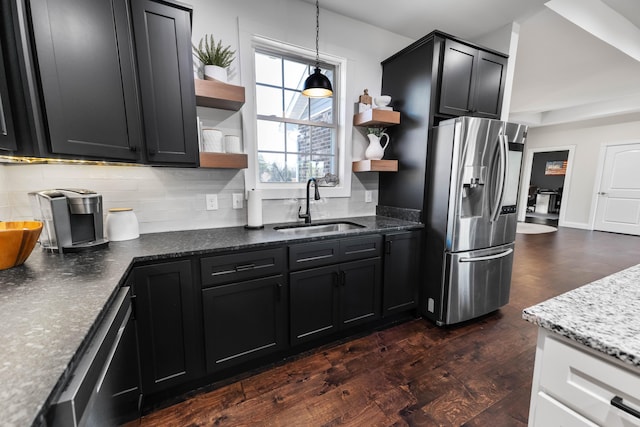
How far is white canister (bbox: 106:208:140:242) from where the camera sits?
5.27ft

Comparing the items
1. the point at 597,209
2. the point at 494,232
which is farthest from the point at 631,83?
the point at 494,232

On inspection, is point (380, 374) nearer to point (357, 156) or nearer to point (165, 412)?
point (165, 412)

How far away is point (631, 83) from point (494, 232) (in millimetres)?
5262

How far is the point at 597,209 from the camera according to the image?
20.9 feet

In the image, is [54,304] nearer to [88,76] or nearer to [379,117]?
[88,76]

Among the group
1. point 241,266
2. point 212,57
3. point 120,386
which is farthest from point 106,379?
point 212,57

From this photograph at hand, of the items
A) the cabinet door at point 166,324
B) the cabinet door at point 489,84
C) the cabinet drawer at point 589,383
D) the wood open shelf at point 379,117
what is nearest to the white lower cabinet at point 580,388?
the cabinet drawer at point 589,383

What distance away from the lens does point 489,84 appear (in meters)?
2.49

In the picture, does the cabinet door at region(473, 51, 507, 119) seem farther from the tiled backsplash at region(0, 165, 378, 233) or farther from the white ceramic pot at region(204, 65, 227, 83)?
the white ceramic pot at region(204, 65, 227, 83)

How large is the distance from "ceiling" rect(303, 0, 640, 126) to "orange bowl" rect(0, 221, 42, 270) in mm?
2514

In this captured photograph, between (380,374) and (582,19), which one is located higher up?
(582,19)

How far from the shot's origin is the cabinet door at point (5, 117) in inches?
42.9

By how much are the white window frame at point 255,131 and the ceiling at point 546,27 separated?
427mm

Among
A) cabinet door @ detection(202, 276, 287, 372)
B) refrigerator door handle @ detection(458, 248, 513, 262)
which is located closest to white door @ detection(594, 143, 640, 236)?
refrigerator door handle @ detection(458, 248, 513, 262)
